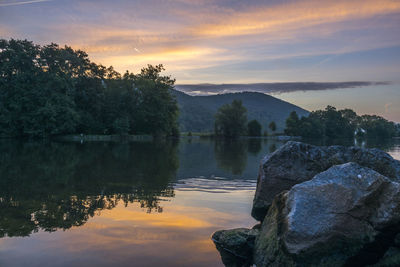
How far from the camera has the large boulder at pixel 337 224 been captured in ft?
21.6

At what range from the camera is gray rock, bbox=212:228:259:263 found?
7852 millimetres

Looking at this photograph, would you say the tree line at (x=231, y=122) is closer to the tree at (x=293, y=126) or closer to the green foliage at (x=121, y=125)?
the tree at (x=293, y=126)

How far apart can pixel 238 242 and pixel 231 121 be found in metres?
121

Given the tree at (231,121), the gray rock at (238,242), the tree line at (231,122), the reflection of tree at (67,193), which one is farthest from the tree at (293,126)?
the gray rock at (238,242)

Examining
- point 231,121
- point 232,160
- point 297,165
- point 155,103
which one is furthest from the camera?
point 231,121

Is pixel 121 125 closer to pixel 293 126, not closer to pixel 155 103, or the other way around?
pixel 155 103

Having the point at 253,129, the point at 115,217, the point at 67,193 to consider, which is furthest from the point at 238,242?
the point at 253,129

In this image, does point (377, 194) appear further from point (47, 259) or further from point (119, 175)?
point (119, 175)

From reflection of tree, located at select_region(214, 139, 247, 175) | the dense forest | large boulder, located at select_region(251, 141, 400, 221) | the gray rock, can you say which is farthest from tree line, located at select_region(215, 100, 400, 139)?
the gray rock

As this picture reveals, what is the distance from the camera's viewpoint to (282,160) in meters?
11.6

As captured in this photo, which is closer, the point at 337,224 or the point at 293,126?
the point at 337,224

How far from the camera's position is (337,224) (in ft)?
22.1

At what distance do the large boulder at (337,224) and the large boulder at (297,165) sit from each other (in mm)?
3744

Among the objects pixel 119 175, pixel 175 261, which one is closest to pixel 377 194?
pixel 175 261
